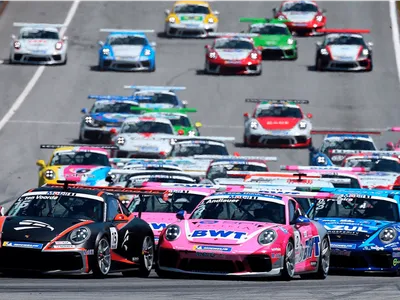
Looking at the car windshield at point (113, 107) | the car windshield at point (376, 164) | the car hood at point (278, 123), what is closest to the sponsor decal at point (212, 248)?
the car windshield at point (376, 164)

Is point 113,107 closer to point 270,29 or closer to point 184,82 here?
point 184,82

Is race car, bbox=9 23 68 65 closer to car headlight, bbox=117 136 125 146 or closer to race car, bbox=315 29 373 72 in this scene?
race car, bbox=315 29 373 72

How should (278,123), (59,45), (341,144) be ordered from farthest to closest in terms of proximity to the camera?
1. (59,45)
2. (278,123)
3. (341,144)

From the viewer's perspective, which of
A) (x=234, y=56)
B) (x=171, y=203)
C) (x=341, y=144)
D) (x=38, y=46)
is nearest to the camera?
(x=171, y=203)

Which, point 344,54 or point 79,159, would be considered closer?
point 79,159

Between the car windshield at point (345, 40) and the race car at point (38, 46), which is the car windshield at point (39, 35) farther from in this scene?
the car windshield at point (345, 40)

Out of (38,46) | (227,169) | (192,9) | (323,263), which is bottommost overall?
(227,169)

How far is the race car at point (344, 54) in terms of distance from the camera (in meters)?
44.0

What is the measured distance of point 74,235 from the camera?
51.1ft

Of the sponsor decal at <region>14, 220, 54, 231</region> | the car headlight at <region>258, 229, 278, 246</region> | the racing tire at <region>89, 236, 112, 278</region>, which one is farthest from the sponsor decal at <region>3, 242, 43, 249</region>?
the car headlight at <region>258, 229, 278, 246</region>

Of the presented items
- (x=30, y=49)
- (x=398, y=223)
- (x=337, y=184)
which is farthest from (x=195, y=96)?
(x=398, y=223)

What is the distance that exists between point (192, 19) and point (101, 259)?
3348 cm

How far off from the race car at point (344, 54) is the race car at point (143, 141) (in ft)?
42.2

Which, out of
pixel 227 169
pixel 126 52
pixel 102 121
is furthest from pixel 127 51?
pixel 227 169
